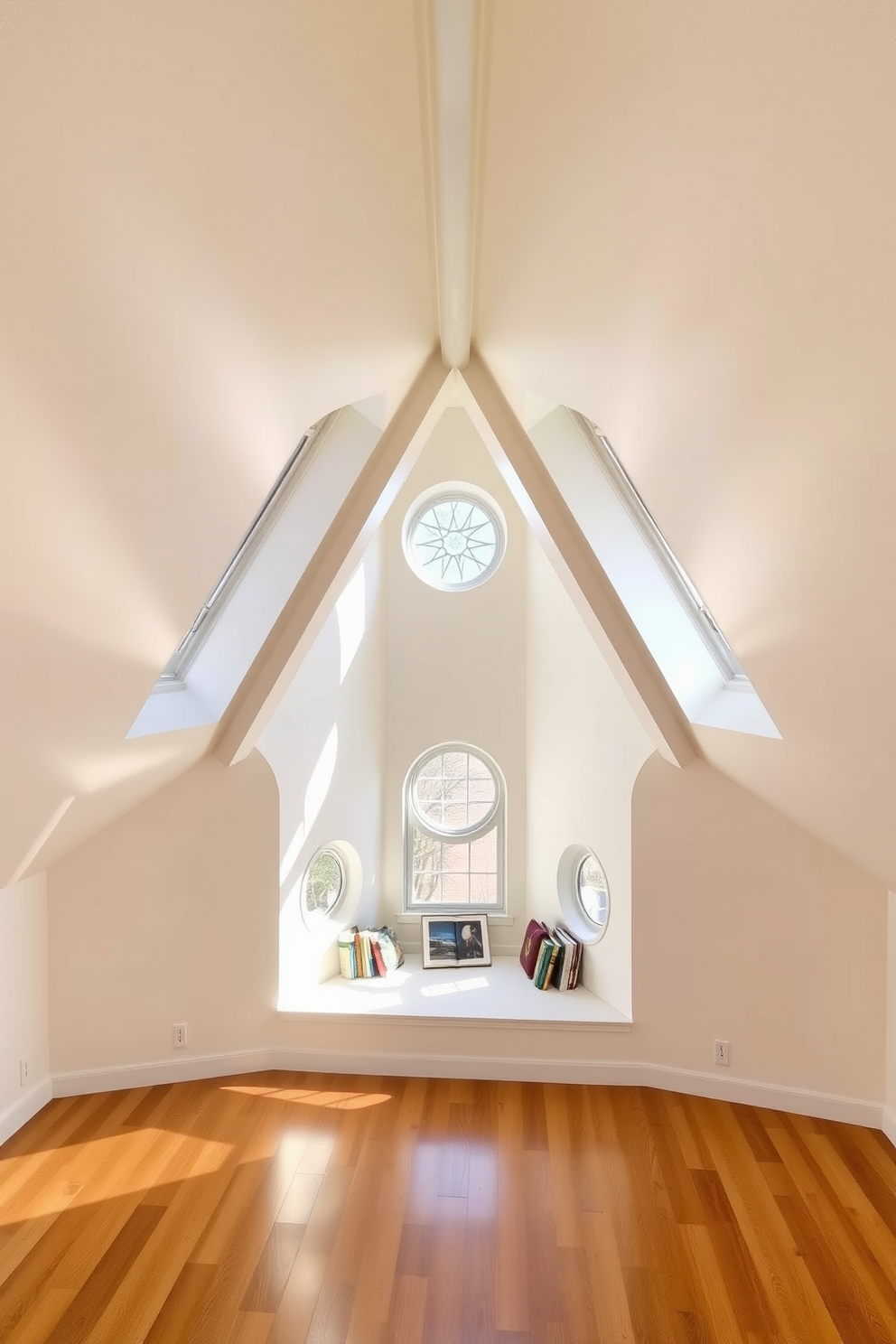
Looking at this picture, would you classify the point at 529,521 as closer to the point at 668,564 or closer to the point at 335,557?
the point at 668,564

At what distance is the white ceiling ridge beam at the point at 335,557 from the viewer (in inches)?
132

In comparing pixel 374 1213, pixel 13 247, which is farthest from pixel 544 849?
pixel 13 247

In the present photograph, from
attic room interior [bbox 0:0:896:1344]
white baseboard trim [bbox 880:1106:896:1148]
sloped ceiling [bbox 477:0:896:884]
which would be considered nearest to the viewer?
sloped ceiling [bbox 477:0:896:884]

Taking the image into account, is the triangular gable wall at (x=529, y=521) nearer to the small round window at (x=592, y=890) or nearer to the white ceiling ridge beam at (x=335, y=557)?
the white ceiling ridge beam at (x=335, y=557)

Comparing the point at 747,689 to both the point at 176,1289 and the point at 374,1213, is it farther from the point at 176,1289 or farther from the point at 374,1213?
the point at 176,1289

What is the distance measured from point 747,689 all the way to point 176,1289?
10.1 feet

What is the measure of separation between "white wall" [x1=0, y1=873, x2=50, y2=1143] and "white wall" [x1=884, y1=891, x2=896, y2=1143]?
3.96 metres

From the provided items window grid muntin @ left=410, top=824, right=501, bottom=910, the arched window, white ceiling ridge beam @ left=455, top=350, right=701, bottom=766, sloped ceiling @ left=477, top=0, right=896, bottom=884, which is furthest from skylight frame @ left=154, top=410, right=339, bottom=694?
window grid muntin @ left=410, top=824, right=501, bottom=910

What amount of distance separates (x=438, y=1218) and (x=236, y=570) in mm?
2790

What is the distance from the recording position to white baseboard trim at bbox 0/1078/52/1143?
364cm

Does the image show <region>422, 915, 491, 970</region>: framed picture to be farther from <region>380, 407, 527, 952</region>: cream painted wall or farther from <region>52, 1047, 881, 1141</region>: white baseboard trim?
<region>52, 1047, 881, 1141</region>: white baseboard trim

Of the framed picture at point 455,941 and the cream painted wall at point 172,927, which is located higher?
the cream painted wall at point 172,927

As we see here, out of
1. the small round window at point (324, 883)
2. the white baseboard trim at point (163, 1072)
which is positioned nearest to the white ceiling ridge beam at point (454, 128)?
the small round window at point (324, 883)

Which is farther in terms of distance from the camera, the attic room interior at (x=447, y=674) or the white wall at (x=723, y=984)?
the white wall at (x=723, y=984)
